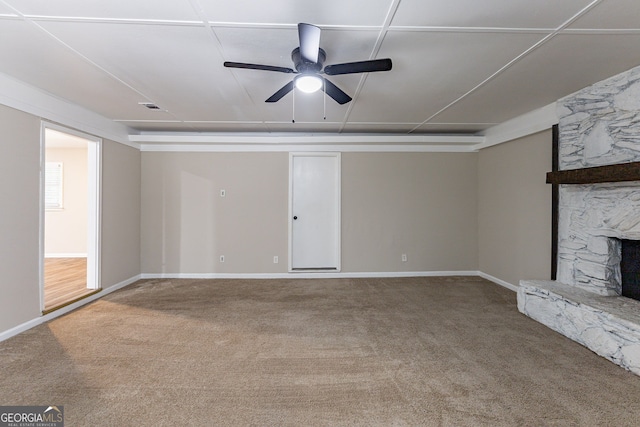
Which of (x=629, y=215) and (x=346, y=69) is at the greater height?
(x=346, y=69)

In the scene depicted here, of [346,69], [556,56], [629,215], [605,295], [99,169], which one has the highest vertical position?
[556,56]

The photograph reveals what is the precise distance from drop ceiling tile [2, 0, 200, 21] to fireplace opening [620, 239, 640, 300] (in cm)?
427

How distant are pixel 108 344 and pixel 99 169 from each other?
2552 mm

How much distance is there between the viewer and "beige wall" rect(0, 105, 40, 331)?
9.48 ft

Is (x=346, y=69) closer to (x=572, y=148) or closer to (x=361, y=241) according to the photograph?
(x=572, y=148)

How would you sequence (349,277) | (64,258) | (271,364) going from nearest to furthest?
(271,364) → (349,277) → (64,258)

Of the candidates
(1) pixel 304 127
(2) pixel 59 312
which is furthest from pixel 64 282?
(1) pixel 304 127

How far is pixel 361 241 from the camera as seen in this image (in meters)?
5.35

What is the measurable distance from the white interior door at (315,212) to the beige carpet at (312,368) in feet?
5.32

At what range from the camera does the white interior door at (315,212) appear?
542 cm

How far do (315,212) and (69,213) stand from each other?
228 inches

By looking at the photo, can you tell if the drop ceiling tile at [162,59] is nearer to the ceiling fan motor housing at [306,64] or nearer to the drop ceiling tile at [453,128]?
the ceiling fan motor housing at [306,64]

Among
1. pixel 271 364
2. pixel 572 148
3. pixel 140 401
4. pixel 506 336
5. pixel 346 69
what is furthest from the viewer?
pixel 572 148

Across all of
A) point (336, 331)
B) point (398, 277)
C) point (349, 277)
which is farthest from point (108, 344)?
point (398, 277)
